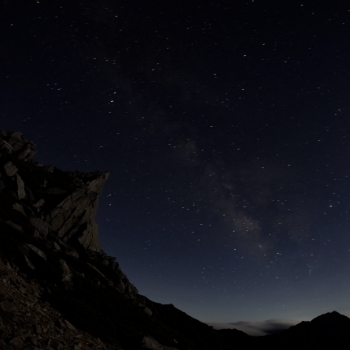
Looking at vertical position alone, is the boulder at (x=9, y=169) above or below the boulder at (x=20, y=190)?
above

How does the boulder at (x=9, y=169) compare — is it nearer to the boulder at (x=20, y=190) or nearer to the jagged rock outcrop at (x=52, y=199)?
the jagged rock outcrop at (x=52, y=199)

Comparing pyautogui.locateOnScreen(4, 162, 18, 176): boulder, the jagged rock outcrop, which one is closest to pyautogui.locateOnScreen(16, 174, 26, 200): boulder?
the jagged rock outcrop

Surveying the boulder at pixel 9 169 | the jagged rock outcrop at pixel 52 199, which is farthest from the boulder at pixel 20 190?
the boulder at pixel 9 169

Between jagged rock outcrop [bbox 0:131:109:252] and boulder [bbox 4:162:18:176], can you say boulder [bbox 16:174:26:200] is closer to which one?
jagged rock outcrop [bbox 0:131:109:252]

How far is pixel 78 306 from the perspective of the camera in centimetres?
2103

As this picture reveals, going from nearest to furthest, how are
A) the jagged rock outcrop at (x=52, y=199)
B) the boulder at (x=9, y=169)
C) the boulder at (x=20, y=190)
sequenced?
the boulder at (x=20, y=190) → the jagged rock outcrop at (x=52, y=199) → the boulder at (x=9, y=169)

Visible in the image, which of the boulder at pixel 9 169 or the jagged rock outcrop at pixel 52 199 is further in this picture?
the boulder at pixel 9 169

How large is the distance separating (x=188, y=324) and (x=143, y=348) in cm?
10494

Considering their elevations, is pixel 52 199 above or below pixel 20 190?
above

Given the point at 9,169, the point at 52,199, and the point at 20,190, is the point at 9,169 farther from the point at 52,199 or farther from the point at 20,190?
the point at 52,199

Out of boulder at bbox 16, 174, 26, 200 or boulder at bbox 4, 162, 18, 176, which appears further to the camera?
boulder at bbox 4, 162, 18, 176

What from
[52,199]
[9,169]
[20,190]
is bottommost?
[20,190]

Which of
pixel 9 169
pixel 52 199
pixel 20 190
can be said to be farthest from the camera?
pixel 52 199

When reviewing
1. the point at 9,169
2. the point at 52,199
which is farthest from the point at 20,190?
the point at 52,199
